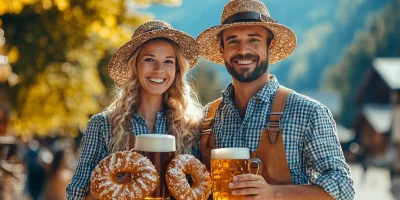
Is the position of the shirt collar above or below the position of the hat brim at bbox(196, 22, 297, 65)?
below

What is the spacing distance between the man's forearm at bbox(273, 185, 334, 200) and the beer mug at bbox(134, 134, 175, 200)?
2.16ft

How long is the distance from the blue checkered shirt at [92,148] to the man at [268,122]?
42 cm

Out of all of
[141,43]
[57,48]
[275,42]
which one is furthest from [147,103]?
[57,48]

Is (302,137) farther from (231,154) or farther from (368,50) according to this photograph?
(368,50)

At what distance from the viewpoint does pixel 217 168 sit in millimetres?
3096

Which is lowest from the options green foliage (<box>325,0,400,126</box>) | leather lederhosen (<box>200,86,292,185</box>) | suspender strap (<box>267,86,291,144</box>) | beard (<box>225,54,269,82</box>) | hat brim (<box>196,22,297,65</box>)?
leather lederhosen (<box>200,86,292,185</box>)

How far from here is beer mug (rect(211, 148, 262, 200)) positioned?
9.98ft

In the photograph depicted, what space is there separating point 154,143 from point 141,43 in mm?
969

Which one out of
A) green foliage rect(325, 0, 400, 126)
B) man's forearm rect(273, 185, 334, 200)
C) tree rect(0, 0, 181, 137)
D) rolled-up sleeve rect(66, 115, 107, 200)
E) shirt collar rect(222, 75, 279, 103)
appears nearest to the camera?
man's forearm rect(273, 185, 334, 200)

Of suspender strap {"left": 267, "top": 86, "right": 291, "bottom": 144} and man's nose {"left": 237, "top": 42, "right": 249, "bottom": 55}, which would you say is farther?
man's nose {"left": 237, "top": 42, "right": 249, "bottom": 55}

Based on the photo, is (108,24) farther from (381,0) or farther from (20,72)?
(381,0)

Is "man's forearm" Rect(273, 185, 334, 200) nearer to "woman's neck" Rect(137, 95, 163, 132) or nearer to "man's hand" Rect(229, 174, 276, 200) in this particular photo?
"man's hand" Rect(229, 174, 276, 200)

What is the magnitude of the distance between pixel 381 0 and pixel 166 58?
126 meters

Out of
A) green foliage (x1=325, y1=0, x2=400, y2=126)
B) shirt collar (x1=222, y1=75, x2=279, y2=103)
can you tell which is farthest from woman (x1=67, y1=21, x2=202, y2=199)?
green foliage (x1=325, y1=0, x2=400, y2=126)
